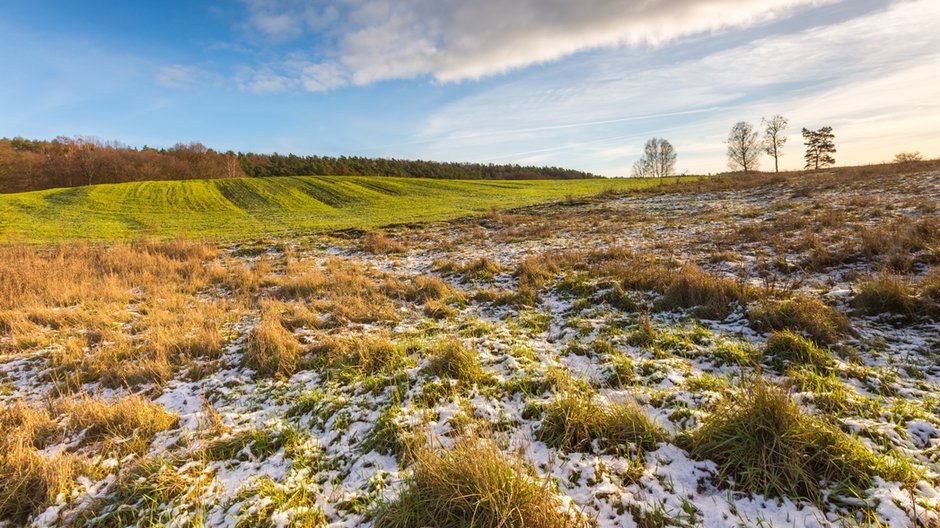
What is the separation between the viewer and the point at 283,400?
464cm

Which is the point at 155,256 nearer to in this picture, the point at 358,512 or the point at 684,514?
the point at 358,512

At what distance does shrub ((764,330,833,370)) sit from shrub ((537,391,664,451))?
2164 millimetres

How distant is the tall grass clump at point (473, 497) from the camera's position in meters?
2.54

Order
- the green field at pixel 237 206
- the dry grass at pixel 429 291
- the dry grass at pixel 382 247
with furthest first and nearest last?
the green field at pixel 237 206, the dry grass at pixel 382 247, the dry grass at pixel 429 291

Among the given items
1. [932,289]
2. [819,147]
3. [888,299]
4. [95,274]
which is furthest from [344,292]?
[819,147]

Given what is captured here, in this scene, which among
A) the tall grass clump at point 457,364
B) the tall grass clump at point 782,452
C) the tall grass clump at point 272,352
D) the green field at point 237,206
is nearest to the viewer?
the tall grass clump at point 782,452

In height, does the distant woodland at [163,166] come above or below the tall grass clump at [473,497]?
above

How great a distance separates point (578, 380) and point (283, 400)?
3.66 metres

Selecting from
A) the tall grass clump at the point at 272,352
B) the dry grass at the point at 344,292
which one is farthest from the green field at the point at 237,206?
the tall grass clump at the point at 272,352

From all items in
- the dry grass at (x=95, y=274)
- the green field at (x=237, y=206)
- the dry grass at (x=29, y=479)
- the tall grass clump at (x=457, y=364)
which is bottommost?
the dry grass at (x=29, y=479)

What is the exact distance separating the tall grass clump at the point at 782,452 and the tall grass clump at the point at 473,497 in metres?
1.39

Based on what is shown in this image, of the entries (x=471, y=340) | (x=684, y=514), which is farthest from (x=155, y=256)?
(x=684, y=514)

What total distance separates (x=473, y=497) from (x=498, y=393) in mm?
1725

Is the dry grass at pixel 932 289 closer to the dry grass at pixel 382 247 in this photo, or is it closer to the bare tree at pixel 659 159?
the dry grass at pixel 382 247
